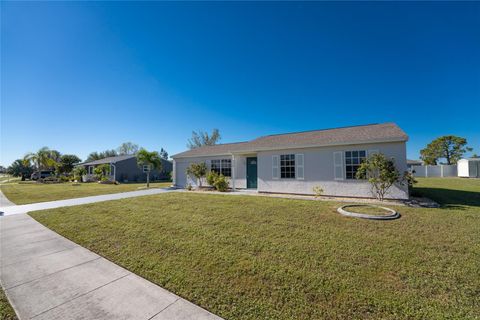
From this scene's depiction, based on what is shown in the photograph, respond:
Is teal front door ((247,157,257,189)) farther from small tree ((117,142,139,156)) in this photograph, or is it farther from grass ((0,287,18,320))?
small tree ((117,142,139,156))

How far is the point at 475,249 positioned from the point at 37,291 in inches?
338

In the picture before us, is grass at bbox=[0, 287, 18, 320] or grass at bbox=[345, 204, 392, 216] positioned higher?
grass at bbox=[345, 204, 392, 216]

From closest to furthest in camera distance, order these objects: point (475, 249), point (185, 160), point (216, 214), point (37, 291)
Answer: point (37, 291), point (475, 249), point (216, 214), point (185, 160)

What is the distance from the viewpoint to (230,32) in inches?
446

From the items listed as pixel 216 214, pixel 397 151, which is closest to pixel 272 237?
pixel 216 214

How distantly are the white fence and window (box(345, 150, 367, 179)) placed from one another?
29.8 m

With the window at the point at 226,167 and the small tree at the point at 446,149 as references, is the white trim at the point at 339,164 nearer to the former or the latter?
the window at the point at 226,167

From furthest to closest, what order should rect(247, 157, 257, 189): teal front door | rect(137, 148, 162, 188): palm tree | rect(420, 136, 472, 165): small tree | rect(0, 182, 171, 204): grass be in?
1. rect(420, 136, 472, 165): small tree
2. rect(137, 148, 162, 188): palm tree
3. rect(247, 157, 257, 189): teal front door
4. rect(0, 182, 171, 204): grass

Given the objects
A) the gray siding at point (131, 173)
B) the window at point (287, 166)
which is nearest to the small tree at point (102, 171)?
the gray siding at point (131, 173)

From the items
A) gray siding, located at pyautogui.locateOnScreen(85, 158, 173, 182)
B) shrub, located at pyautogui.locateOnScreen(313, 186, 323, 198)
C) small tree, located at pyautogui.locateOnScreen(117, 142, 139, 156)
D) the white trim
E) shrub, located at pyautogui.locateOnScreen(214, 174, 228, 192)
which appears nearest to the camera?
the white trim

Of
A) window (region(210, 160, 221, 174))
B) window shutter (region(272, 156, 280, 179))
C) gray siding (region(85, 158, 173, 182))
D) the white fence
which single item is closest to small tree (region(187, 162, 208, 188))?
window (region(210, 160, 221, 174))

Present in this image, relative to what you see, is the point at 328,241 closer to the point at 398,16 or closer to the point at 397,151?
the point at 397,151

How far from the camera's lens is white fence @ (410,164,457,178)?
1163 inches

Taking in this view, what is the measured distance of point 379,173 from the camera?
875 centimetres
